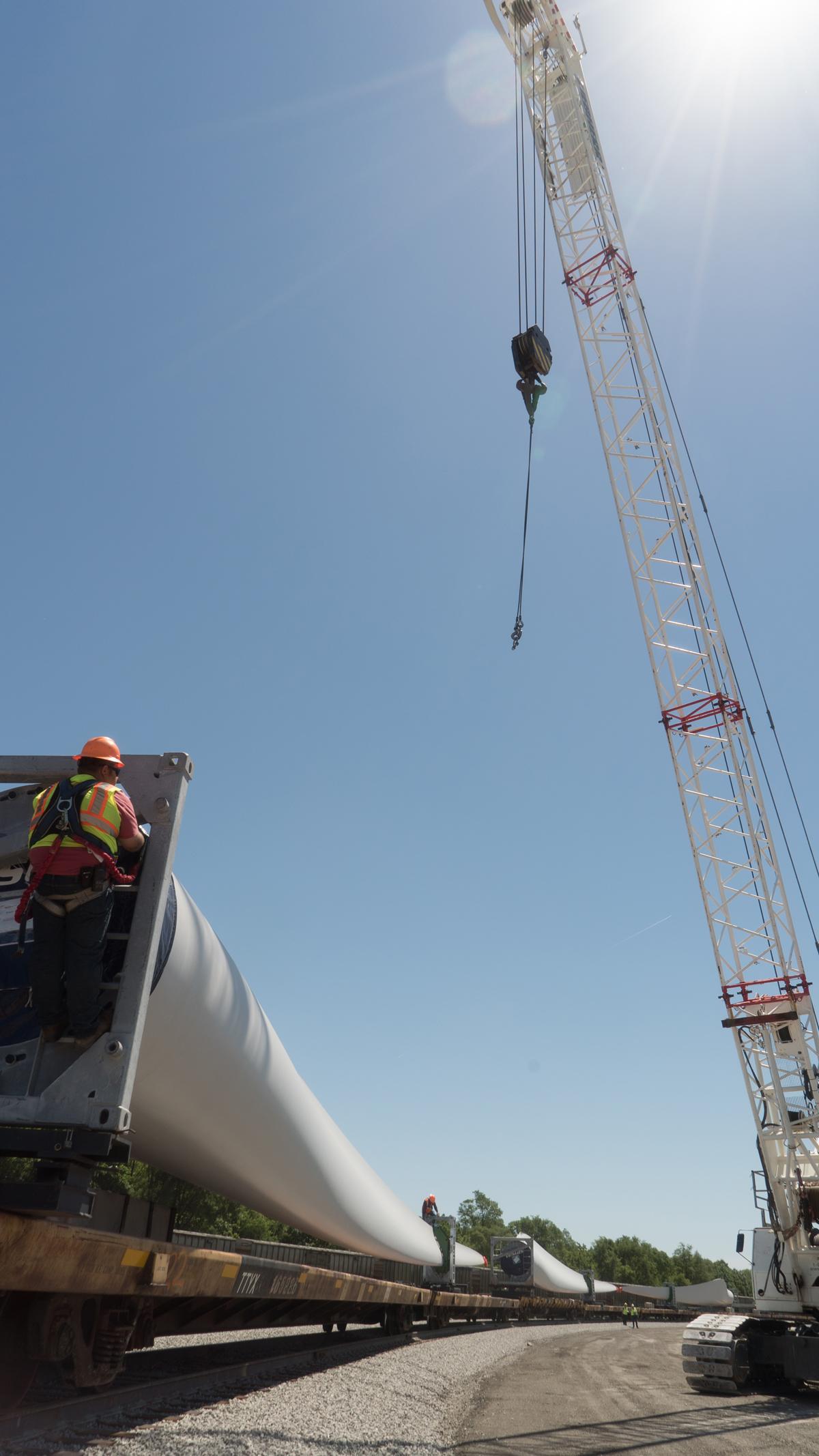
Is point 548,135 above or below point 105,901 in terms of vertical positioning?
above

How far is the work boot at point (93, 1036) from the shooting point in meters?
4.26

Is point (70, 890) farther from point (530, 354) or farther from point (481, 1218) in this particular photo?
point (481, 1218)

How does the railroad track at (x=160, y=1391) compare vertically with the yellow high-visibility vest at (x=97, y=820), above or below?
below

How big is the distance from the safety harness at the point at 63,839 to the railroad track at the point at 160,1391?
10.8 feet

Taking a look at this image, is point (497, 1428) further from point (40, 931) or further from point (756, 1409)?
point (40, 931)

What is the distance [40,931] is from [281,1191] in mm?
6466

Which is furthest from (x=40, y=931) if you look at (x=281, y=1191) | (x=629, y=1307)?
(x=629, y=1307)

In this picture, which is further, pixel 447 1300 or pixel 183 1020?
pixel 447 1300

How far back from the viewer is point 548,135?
25.0 meters

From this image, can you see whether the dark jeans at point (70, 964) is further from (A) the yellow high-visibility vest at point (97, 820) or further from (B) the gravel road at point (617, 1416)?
(B) the gravel road at point (617, 1416)

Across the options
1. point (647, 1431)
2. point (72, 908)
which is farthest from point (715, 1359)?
point (72, 908)

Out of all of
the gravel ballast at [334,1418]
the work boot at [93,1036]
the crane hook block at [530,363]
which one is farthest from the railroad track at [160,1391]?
the crane hook block at [530,363]

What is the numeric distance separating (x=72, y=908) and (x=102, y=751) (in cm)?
86

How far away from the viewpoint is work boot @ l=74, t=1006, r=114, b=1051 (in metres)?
4.26
